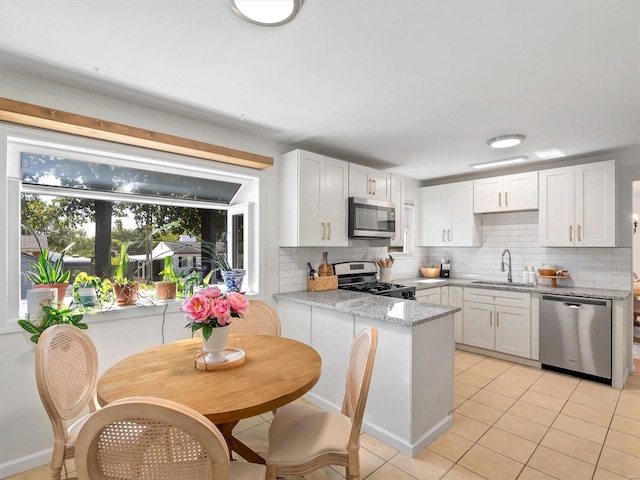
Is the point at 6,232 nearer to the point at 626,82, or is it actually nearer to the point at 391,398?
the point at 391,398

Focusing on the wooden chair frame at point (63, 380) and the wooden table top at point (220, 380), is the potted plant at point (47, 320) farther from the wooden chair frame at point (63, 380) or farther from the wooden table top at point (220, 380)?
the wooden table top at point (220, 380)

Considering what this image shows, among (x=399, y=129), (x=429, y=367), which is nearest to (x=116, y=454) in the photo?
(x=429, y=367)

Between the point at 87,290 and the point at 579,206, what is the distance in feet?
15.5

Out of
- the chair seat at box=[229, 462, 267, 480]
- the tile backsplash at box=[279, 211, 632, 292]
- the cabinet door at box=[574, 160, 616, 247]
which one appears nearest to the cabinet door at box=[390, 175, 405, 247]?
the tile backsplash at box=[279, 211, 632, 292]

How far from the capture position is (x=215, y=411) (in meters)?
1.18

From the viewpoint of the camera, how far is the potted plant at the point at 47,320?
2.03 metres

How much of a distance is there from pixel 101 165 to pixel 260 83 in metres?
1.39

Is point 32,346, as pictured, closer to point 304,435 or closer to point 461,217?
point 304,435

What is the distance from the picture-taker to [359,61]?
1857mm

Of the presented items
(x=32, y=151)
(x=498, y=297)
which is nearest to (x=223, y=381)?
(x=32, y=151)

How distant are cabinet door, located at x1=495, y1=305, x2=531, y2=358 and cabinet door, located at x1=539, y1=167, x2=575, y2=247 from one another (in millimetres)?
875

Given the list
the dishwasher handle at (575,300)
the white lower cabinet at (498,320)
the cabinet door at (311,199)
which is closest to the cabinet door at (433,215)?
the white lower cabinet at (498,320)

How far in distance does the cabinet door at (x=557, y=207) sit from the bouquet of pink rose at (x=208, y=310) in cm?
379

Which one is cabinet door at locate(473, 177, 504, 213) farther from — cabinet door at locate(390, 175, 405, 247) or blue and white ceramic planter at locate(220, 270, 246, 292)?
blue and white ceramic planter at locate(220, 270, 246, 292)
